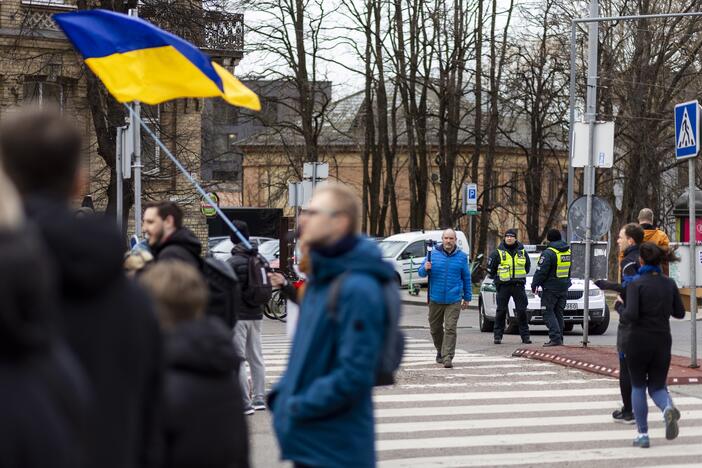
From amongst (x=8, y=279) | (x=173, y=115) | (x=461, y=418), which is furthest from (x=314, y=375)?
(x=173, y=115)

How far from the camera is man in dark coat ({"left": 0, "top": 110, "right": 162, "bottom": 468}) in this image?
3.00 m

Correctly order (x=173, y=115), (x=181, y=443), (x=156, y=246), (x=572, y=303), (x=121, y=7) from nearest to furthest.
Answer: (x=181, y=443) < (x=156, y=246) < (x=572, y=303) < (x=121, y=7) < (x=173, y=115)

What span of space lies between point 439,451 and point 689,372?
6.21 meters

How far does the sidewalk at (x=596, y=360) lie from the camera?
15203 mm

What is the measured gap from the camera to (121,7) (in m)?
28.8

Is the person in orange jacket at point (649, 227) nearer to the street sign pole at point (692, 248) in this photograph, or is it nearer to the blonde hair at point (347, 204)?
the street sign pole at point (692, 248)

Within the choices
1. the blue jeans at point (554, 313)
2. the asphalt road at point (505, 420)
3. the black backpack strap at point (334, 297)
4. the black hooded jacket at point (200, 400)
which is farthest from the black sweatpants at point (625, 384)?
the blue jeans at point (554, 313)

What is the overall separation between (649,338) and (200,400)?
6.37 meters

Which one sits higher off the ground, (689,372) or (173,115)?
(173,115)

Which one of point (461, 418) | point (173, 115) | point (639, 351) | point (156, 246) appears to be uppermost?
point (173, 115)

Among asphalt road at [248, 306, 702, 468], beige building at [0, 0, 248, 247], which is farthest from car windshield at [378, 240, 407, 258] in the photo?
asphalt road at [248, 306, 702, 468]

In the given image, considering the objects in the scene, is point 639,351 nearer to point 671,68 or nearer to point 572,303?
point 572,303

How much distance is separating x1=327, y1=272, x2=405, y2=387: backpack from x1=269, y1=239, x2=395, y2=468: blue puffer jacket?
0.02m

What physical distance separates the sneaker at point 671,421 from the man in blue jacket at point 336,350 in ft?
19.1
